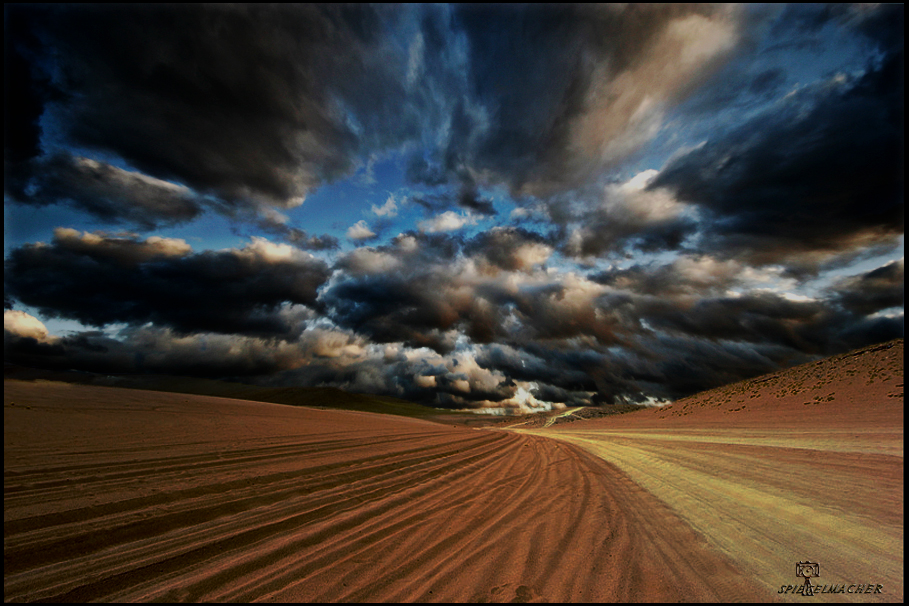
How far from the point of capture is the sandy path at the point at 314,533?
159 inches

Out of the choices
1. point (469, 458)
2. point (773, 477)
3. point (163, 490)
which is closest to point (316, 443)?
point (469, 458)

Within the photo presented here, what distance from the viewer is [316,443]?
1370 centimetres

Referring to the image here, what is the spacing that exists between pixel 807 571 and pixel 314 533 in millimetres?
6565

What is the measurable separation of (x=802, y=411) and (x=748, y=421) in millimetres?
3804

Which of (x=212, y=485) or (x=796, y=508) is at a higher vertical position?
(x=212, y=485)

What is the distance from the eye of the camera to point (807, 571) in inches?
184

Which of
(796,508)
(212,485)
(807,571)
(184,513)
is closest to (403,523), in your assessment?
(184,513)

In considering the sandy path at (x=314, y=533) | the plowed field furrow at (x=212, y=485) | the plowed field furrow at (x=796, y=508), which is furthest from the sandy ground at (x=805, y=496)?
the plowed field furrow at (x=212, y=485)

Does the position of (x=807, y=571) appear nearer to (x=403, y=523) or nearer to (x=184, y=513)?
(x=403, y=523)

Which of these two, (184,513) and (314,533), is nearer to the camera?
(314,533)

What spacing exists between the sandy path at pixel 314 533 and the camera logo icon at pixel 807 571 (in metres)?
0.79

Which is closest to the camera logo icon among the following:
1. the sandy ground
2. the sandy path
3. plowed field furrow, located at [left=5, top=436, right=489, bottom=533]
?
the sandy ground

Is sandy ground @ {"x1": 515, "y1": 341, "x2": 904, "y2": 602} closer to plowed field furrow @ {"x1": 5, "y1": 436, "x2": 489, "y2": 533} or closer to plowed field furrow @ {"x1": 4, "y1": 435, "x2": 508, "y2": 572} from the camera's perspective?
plowed field furrow @ {"x1": 4, "y1": 435, "x2": 508, "y2": 572}

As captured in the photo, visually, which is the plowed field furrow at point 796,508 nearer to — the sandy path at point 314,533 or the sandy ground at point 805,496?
the sandy ground at point 805,496
